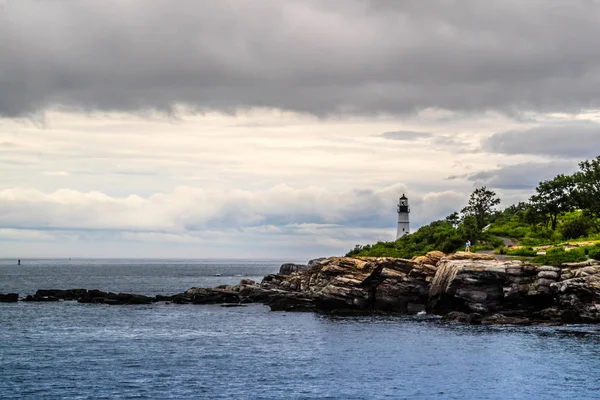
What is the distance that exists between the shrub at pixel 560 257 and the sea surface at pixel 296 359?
12.9 m

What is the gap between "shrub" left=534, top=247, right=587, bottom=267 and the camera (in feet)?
268

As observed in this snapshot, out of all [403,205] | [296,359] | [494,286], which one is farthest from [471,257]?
[403,205]

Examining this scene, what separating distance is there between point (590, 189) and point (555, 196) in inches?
384

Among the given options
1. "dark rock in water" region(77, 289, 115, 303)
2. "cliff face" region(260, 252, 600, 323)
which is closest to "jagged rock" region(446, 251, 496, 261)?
"cliff face" region(260, 252, 600, 323)

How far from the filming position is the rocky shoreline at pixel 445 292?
7512cm

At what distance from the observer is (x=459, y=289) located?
80.6 metres

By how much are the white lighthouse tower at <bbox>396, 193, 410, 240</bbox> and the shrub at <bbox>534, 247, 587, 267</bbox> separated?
213 feet

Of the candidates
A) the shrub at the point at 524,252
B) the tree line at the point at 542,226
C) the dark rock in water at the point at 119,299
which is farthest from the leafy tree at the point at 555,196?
the dark rock in water at the point at 119,299

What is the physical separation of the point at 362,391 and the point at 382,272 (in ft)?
145

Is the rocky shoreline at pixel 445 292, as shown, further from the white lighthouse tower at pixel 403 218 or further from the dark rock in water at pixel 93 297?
the white lighthouse tower at pixel 403 218

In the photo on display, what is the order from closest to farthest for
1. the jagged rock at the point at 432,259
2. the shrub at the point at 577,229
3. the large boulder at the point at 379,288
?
the large boulder at the point at 379,288, the jagged rock at the point at 432,259, the shrub at the point at 577,229

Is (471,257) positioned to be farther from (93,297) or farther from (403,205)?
(403,205)

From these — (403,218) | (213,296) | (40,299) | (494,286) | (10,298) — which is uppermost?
(403,218)

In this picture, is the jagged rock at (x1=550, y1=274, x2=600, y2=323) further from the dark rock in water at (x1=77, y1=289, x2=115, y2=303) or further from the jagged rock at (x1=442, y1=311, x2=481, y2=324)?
the dark rock in water at (x1=77, y1=289, x2=115, y2=303)
